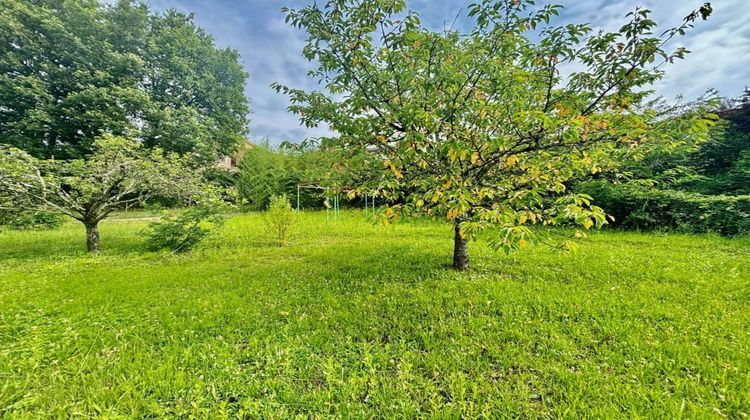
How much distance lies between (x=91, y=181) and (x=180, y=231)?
5.41 ft

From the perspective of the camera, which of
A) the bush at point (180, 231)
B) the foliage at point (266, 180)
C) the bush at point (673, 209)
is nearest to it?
the bush at point (180, 231)

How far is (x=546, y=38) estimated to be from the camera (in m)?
2.26

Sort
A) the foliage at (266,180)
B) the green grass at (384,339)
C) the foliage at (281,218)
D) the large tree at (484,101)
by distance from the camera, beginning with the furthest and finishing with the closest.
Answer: the foliage at (266,180) < the foliage at (281,218) < the large tree at (484,101) < the green grass at (384,339)

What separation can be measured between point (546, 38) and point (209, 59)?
18.9m

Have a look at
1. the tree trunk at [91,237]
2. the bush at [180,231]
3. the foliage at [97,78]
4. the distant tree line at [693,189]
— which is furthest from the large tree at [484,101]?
the foliage at [97,78]

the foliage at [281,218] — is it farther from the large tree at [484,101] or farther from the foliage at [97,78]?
the foliage at [97,78]

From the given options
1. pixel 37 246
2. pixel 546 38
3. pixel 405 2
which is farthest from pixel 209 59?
pixel 546 38

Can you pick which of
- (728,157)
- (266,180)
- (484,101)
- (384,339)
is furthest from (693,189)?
(266,180)

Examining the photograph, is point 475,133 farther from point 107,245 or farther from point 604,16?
point 107,245

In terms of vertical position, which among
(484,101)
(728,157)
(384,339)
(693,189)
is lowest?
(384,339)

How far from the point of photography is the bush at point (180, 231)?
222 inches

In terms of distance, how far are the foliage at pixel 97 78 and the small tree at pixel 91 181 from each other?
7528 mm

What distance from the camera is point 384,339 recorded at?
92.8 inches

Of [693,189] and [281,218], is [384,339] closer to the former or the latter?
[281,218]
